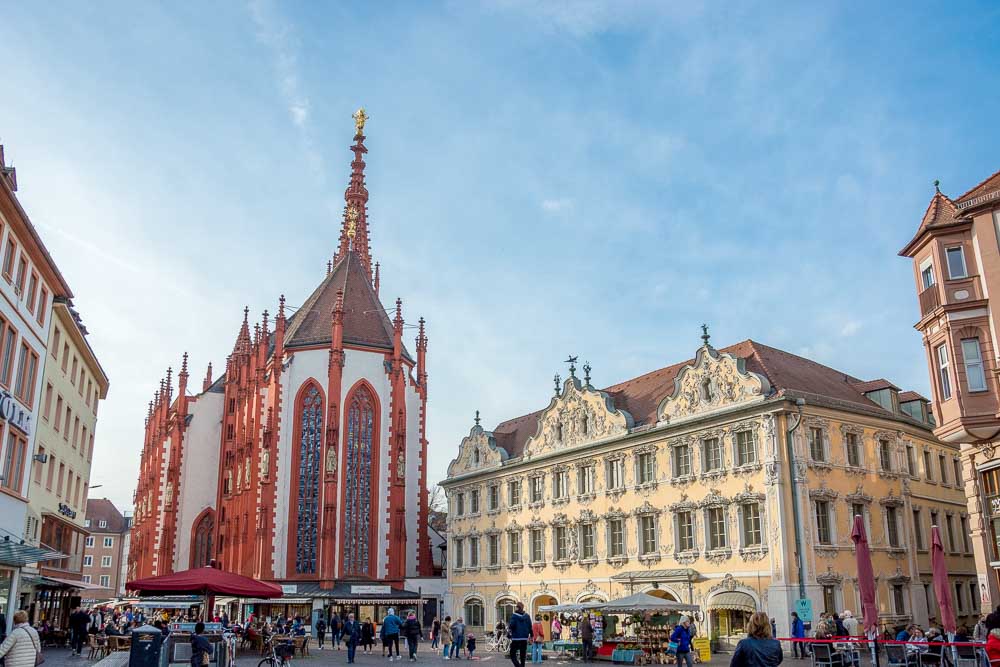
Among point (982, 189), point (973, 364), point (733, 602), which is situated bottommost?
point (733, 602)

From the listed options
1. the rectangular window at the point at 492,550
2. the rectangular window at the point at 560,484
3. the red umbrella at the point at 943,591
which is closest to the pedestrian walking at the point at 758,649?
the red umbrella at the point at 943,591

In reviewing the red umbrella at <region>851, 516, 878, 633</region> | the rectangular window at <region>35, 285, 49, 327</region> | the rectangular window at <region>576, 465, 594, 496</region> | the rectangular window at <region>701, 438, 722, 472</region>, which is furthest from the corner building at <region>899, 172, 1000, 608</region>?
the rectangular window at <region>35, 285, 49, 327</region>

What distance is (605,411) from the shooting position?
139 feet

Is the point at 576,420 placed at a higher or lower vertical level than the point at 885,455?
higher

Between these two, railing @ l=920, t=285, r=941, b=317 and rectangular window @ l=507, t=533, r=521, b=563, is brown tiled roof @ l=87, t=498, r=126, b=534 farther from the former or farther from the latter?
railing @ l=920, t=285, r=941, b=317

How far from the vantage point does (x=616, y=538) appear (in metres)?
40.4

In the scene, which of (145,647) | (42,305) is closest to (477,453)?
(42,305)

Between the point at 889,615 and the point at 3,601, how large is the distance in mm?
29669

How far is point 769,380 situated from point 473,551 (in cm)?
2253

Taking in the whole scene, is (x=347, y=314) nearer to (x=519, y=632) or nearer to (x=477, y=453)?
(x=477, y=453)

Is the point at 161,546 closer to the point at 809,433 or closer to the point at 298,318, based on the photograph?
the point at 298,318

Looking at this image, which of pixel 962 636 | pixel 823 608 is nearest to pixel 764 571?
pixel 823 608

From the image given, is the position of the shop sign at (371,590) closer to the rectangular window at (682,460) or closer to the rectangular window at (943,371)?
the rectangular window at (682,460)

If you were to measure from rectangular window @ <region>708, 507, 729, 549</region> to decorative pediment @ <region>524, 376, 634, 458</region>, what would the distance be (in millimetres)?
6007
